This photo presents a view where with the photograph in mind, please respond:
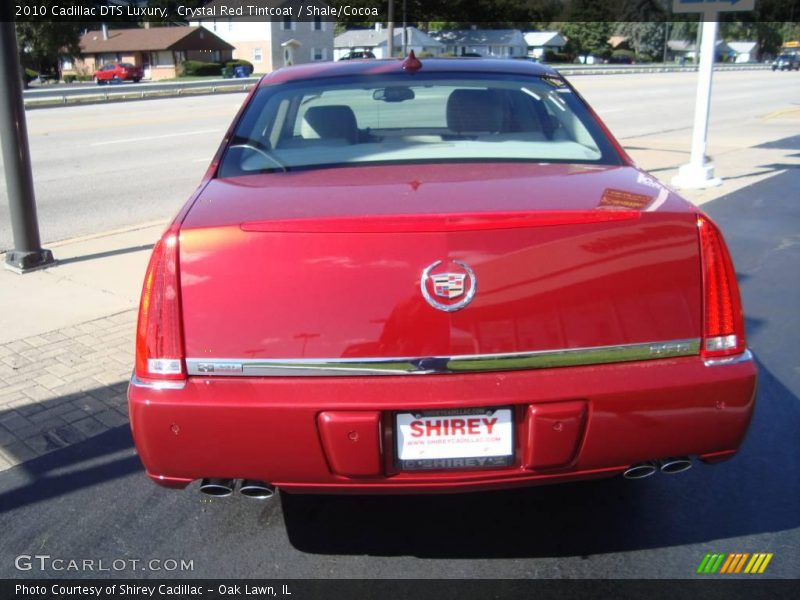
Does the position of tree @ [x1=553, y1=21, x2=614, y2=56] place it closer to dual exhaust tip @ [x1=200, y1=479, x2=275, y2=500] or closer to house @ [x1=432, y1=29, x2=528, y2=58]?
house @ [x1=432, y1=29, x2=528, y2=58]

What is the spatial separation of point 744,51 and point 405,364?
12450 centimetres

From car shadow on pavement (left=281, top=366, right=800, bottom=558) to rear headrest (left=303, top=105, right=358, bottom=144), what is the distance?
1609mm

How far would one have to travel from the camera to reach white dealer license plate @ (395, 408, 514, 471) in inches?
95.8

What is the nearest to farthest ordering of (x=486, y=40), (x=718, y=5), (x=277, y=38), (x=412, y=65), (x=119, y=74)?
1. (x=412, y=65)
2. (x=718, y=5)
3. (x=119, y=74)
4. (x=277, y=38)
5. (x=486, y=40)

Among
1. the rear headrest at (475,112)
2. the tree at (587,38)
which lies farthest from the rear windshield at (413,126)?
the tree at (587,38)

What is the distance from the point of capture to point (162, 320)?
8.16ft

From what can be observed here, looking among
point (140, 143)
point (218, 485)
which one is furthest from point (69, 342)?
point (140, 143)

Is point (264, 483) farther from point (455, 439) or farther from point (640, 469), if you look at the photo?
point (640, 469)

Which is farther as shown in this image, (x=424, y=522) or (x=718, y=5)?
(x=718, y=5)

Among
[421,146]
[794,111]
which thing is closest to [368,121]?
[421,146]

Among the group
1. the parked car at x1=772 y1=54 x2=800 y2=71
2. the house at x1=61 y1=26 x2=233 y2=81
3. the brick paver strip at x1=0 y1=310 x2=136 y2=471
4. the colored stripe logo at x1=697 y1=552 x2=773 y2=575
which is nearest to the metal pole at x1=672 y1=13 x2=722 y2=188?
the brick paver strip at x1=0 y1=310 x2=136 y2=471

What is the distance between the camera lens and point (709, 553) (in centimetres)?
291

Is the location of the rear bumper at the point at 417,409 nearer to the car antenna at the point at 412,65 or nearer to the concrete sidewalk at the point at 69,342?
the concrete sidewalk at the point at 69,342

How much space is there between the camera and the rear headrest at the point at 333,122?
3.67 meters
